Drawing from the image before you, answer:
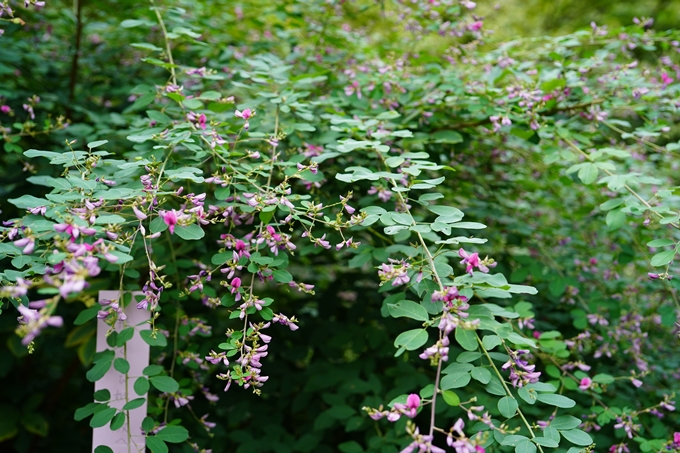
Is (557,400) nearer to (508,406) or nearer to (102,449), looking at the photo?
(508,406)

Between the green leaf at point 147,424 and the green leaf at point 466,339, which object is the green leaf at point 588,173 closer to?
the green leaf at point 466,339

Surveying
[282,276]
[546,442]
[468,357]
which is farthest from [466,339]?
[282,276]

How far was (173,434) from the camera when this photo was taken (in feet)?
4.71

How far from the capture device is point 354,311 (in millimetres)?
2424

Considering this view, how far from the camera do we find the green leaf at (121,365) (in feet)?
4.62

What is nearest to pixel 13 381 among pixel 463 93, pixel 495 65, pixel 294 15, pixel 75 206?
pixel 75 206

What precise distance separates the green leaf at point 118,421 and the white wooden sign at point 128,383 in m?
0.05

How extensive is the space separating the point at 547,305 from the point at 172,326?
5.53 feet

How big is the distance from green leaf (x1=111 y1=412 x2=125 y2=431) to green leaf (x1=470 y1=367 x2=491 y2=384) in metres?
0.93

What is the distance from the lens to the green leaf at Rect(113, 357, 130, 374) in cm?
141

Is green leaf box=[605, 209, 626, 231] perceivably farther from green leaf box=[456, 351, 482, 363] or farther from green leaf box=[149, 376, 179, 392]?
green leaf box=[149, 376, 179, 392]

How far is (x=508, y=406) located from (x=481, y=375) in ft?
0.30

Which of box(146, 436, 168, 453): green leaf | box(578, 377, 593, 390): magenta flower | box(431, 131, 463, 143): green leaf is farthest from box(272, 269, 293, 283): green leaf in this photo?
box(578, 377, 593, 390): magenta flower

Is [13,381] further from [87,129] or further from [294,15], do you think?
[294,15]
